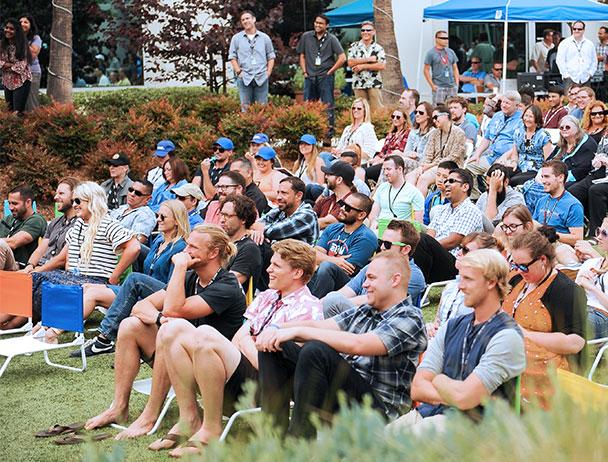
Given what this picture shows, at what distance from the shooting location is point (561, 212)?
9891mm

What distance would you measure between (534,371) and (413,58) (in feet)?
70.3

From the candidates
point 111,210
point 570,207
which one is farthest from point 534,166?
point 111,210

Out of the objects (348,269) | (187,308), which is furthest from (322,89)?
(187,308)

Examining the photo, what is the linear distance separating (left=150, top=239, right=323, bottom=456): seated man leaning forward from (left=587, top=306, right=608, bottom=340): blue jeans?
1.81m

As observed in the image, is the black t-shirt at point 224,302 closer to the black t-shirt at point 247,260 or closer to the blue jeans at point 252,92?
the black t-shirt at point 247,260

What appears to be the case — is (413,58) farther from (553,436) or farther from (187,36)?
(553,436)

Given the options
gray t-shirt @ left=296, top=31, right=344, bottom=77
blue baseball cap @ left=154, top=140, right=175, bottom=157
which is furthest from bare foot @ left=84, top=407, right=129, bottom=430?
gray t-shirt @ left=296, top=31, right=344, bottom=77

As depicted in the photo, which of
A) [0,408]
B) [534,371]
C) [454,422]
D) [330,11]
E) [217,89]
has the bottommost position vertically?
[0,408]

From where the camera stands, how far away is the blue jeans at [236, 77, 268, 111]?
56.9ft

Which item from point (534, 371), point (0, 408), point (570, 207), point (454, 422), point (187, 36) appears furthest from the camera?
point (187, 36)

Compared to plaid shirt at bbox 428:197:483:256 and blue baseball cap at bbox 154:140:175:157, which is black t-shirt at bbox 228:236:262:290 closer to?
plaid shirt at bbox 428:197:483:256

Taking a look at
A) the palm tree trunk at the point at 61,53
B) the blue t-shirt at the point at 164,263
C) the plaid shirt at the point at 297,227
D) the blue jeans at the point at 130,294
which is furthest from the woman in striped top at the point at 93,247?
the palm tree trunk at the point at 61,53

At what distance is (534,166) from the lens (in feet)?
40.4

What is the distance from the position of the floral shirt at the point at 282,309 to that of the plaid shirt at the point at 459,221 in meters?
3.26
